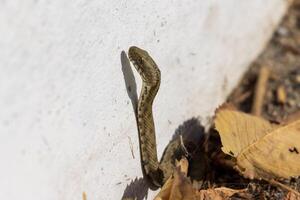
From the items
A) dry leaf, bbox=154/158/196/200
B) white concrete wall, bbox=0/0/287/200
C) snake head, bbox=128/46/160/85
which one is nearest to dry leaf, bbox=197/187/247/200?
dry leaf, bbox=154/158/196/200

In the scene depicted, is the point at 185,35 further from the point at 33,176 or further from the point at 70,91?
the point at 33,176

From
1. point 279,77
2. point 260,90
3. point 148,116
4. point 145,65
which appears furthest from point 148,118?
point 279,77

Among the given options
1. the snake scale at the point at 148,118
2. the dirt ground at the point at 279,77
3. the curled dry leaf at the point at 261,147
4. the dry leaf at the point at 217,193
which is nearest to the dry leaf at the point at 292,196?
the curled dry leaf at the point at 261,147

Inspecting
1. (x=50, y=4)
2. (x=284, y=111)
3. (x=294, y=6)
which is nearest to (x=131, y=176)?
(x=50, y=4)

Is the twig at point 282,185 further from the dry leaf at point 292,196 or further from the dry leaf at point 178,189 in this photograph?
the dry leaf at point 178,189

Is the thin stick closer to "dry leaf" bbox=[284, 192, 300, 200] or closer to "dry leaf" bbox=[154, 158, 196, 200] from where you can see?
"dry leaf" bbox=[284, 192, 300, 200]
